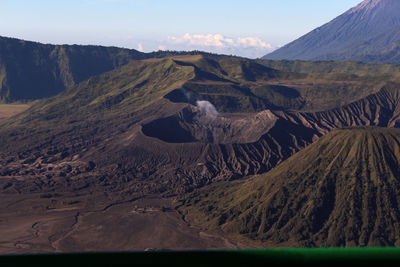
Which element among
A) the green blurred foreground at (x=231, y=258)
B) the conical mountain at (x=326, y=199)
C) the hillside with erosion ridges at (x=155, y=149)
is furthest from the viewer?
the hillside with erosion ridges at (x=155, y=149)

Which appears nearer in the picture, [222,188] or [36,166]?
[222,188]

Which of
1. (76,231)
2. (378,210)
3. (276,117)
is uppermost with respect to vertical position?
(276,117)

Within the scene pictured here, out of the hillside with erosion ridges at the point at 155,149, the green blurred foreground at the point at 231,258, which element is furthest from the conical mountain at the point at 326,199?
the green blurred foreground at the point at 231,258

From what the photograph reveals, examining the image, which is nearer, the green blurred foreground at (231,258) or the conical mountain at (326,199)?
the green blurred foreground at (231,258)

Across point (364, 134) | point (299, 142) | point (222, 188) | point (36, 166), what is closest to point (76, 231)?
point (222, 188)

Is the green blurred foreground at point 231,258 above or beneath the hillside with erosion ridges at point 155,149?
above

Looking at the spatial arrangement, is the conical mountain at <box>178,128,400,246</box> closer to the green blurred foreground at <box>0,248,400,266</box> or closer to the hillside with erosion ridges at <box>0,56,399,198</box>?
the hillside with erosion ridges at <box>0,56,399,198</box>

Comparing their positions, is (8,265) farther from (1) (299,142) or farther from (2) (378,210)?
(1) (299,142)

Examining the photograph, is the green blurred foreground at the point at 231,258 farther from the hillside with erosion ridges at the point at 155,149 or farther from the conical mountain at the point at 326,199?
the hillside with erosion ridges at the point at 155,149
